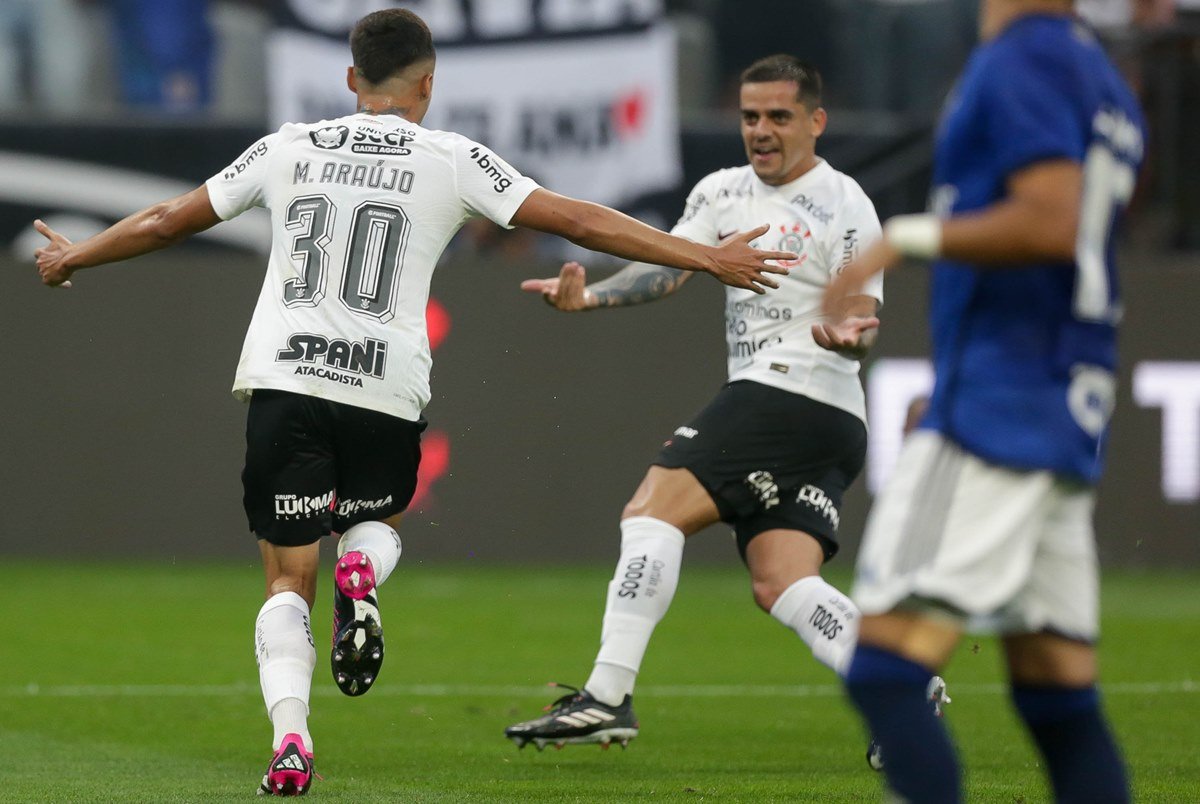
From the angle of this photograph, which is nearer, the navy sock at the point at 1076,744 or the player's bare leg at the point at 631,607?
the navy sock at the point at 1076,744

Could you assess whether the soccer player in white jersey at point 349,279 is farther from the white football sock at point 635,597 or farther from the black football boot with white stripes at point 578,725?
the white football sock at point 635,597

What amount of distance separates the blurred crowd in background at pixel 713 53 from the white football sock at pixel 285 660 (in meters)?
9.69

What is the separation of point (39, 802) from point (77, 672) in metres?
3.58

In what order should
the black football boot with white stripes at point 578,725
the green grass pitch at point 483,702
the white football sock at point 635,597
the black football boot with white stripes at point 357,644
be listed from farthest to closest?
the white football sock at point 635,597 < the black football boot with white stripes at point 578,725 < the green grass pitch at point 483,702 < the black football boot with white stripes at point 357,644

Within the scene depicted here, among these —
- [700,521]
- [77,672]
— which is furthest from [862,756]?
[77,672]

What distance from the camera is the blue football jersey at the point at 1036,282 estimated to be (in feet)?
11.2

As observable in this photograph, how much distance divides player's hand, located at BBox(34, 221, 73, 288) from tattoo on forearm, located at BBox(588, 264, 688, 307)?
69.8 inches

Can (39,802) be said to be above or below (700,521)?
below

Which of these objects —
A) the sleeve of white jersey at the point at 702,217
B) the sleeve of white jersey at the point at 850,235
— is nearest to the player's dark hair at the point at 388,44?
the sleeve of white jersey at the point at 702,217

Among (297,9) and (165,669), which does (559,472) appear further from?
(165,669)

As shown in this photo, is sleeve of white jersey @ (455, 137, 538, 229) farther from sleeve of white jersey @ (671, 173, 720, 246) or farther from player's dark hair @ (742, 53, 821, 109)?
player's dark hair @ (742, 53, 821, 109)

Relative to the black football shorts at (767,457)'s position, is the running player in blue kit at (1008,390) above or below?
above

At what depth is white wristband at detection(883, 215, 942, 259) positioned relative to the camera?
338 cm

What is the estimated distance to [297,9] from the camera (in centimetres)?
1402
